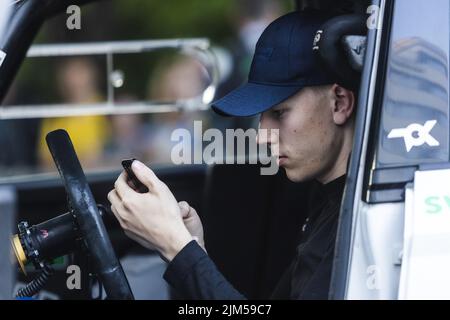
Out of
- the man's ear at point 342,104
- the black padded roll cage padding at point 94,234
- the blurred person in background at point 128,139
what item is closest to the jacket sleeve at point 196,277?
the black padded roll cage padding at point 94,234

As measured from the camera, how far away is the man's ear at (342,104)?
1.99m

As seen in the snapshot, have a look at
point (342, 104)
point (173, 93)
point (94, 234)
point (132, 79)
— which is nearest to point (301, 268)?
point (342, 104)

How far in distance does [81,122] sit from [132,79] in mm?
1001

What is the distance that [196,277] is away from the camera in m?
1.73

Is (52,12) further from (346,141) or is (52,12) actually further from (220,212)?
(220,212)

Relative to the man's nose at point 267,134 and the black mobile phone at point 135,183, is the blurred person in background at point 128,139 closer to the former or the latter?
the man's nose at point 267,134

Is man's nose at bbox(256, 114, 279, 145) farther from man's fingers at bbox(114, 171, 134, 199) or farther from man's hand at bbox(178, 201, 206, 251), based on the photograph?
man's fingers at bbox(114, 171, 134, 199)

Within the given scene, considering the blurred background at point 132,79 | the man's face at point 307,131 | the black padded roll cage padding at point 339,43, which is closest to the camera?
the black padded roll cage padding at point 339,43

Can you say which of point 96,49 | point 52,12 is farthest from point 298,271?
point 96,49

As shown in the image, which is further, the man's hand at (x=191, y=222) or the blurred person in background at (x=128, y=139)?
the blurred person in background at (x=128, y=139)

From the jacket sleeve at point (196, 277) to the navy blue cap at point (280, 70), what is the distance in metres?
0.36

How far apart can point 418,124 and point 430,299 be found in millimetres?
346

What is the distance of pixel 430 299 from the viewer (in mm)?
1652

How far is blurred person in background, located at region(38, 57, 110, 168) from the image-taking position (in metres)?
4.66
